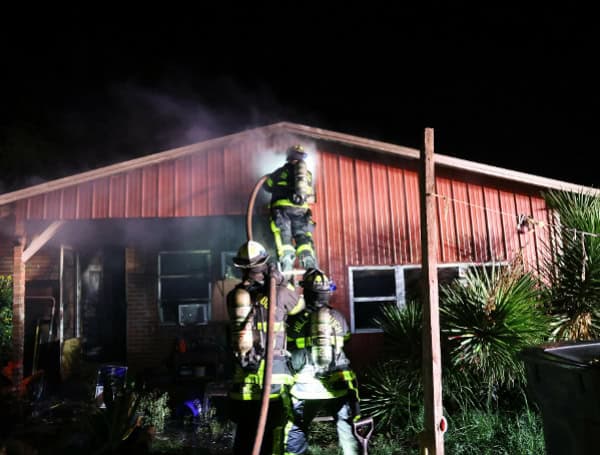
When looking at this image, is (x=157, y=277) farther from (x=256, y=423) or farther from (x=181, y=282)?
(x=256, y=423)

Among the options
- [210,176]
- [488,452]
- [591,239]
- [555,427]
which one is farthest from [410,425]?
[210,176]

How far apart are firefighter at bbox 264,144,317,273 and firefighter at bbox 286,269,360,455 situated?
5.28ft

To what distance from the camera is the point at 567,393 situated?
3268mm

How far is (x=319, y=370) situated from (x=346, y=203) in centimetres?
447

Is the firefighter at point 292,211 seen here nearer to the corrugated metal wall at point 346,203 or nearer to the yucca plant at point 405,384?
the corrugated metal wall at point 346,203

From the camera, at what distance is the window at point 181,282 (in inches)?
388

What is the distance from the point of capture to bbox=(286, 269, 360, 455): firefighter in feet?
13.6

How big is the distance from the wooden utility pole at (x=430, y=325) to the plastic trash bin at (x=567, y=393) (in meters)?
0.92

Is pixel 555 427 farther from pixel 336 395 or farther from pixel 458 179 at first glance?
pixel 458 179

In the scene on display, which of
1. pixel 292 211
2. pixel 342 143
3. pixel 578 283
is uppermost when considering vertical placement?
pixel 342 143

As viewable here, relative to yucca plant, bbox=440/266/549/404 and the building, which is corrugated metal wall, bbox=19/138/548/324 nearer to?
the building

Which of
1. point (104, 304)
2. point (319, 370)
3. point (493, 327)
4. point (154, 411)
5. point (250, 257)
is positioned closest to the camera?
point (319, 370)

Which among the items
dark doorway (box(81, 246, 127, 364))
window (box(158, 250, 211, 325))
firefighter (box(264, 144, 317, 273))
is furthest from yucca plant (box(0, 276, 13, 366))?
firefighter (box(264, 144, 317, 273))

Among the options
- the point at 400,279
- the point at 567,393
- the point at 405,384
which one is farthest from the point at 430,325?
the point at 400,279
